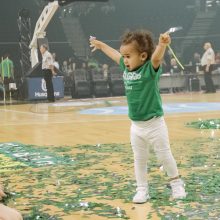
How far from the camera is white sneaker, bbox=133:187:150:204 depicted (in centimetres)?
322

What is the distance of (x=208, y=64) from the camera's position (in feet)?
54.6

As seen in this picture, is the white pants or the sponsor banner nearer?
the white pants

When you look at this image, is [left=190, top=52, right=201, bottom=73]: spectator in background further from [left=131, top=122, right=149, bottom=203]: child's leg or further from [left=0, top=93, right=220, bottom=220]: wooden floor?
[left=131, top=122, right=149, bottom=203]: child's leg

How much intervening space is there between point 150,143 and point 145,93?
0.32 m

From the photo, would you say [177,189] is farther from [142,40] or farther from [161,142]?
[142,40]

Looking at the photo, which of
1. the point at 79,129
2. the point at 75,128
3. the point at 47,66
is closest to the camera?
the point at 79,129

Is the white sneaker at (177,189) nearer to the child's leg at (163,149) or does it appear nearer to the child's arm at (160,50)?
the child's leg at (163,149)

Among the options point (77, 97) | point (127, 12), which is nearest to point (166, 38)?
point (77, 97)

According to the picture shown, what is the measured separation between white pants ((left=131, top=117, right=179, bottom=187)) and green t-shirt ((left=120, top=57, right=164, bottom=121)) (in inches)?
2.0

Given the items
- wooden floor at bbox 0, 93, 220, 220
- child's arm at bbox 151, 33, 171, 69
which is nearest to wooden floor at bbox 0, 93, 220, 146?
wooden floor at bbox 0, 93, 220, 220

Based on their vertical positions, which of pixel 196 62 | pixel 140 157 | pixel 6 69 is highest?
pixel 6 69

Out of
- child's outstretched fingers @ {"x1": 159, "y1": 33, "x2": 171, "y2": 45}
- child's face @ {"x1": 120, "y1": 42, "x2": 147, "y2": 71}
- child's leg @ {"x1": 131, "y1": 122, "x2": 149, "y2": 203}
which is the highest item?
child's outstretched fingers @ {"x1": 159, "y1": 33, "x2": 171, "y2": 45}

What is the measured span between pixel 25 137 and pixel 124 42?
12.6 feet

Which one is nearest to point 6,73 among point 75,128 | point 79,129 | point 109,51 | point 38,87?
point 38,87
